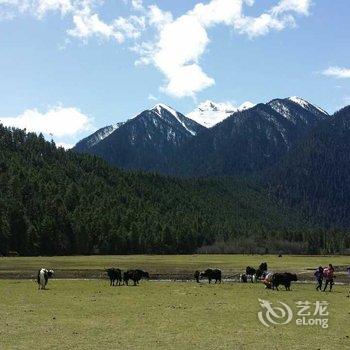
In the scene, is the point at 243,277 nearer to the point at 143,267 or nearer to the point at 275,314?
the point at 275,314

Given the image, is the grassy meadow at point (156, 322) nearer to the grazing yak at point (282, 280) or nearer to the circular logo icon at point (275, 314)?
the circular logo icon at point (275, 314)

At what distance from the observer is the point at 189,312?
3297cm

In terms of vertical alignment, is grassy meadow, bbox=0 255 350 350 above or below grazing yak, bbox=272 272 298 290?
below

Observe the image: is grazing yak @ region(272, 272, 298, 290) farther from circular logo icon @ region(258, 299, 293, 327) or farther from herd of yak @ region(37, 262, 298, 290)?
circular logo icon @ region(258, 299, 293, 327)

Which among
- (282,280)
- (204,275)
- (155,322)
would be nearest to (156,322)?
(155,322)

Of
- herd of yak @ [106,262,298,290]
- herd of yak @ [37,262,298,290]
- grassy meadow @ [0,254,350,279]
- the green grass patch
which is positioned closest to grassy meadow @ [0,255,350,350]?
the green grass patch

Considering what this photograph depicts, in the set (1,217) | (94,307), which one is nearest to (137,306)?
(94,307)

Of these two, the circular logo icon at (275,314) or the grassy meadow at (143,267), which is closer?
the circular logo icon at (275,314)

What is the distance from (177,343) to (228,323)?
19.8 ft

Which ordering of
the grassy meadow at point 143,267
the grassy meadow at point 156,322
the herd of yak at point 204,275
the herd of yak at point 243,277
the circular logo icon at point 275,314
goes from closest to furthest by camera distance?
1. the grassy meadow at point 156,322
2. the circular logo icon at point 275,314
3. the herd of yak at point 204,275
4. the herd of yak at point 243,277
5. the grassy meadow at point 143,267

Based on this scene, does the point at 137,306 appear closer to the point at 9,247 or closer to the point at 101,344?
the point at 101,344

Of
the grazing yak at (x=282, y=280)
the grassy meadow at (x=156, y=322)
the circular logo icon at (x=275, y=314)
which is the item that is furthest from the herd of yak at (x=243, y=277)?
the circular logo icon at (x=275, y=314)

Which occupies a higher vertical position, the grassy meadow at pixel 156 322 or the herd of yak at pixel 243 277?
the herd of yak at pixel 243 277

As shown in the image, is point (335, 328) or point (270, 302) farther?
point (270, 302)
